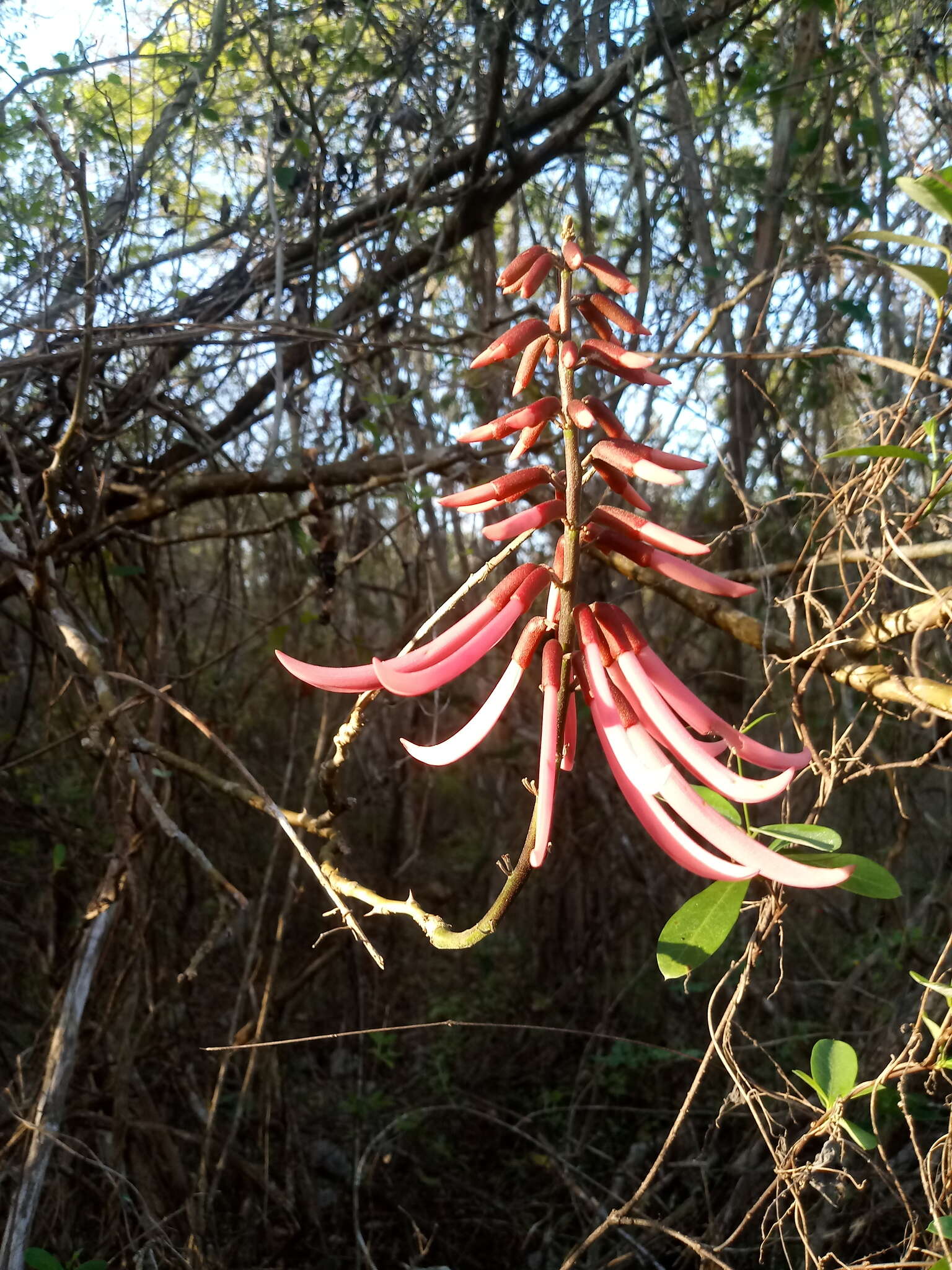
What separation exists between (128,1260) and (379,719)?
5.60ft

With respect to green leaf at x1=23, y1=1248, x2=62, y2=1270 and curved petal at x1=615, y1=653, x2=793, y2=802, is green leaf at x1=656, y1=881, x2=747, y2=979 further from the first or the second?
green leaf at x1=23, y1=1248, x2=62, y2=1270

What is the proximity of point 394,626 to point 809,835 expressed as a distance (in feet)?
8.82

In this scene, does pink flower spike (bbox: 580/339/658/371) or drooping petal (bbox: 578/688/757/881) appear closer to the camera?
drooping petal (bbox: 578/688/757/881)

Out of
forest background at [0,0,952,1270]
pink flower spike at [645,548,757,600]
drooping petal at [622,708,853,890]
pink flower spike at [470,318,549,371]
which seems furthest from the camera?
forest background at [0,0,952,1270]

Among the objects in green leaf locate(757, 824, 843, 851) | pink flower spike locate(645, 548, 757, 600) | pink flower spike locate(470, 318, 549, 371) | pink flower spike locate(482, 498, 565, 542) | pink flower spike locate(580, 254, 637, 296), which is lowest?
green leaf locate(757, 824, 843, 851)

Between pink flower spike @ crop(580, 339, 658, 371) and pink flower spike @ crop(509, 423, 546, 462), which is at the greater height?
pink flower spike @ crop(580, 339, 658, 371)

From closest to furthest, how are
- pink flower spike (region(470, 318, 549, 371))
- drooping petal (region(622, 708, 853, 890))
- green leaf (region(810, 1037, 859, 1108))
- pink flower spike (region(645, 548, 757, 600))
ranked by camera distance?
drooping petal (region(622, 708, 853, 890)) < pink flower spike (region(645, 548, 757, 600)) < pink flower spike (region(470, 318, 549, 371)) < green leaf (region(810, 1037, 859, 1108))

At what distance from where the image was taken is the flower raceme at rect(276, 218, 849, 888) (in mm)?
757

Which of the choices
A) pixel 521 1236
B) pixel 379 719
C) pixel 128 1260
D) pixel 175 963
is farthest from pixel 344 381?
pixel 521 1236

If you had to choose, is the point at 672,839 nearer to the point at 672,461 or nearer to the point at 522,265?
the point at 672,461

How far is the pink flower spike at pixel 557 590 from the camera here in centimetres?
80

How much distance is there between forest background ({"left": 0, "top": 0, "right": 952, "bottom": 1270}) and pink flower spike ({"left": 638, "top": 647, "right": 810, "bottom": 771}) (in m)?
0.58

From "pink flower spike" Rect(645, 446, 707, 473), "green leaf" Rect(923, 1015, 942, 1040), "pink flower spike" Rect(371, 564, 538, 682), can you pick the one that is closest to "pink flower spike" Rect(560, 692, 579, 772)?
"pink flower spike" Rect(371, 564, 538, 682)

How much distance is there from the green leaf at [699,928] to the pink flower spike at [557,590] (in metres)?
0.32
